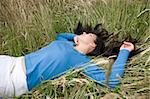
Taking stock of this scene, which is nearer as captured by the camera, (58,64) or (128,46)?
(58,64)

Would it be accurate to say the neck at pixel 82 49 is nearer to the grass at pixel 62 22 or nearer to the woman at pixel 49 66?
the woman at pixel 49 66

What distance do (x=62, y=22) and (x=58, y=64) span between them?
0.75 meters

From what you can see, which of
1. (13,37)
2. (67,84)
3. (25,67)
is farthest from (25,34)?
(67,84)

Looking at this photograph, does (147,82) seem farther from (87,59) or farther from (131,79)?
(87,59)

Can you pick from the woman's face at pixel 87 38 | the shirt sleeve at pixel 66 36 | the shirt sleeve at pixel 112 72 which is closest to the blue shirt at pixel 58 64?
the shirt sleeve at pixel 112 72

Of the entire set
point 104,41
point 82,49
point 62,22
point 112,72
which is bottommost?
point 112,72

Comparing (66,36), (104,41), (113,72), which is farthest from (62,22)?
(113,72)

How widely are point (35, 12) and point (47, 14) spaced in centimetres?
13

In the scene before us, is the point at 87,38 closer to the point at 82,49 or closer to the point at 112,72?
the point at 82,49

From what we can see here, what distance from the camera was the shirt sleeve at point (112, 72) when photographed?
2.77 metres

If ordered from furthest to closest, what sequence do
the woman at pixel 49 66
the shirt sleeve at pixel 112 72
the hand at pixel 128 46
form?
1. the hand at pixel 128 46
2. the woman at pixel 49 66
3. the shirt sleeve at pixel 112 72

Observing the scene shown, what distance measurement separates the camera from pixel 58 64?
9.56ft

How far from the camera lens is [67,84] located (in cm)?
282

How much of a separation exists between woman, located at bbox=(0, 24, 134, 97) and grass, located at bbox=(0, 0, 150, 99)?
0.06 metres
